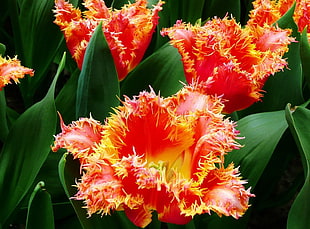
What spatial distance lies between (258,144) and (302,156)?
11 cm

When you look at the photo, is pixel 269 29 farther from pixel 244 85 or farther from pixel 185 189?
pixel 185 189

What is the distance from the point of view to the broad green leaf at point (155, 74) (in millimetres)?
974

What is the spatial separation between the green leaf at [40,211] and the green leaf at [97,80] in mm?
168

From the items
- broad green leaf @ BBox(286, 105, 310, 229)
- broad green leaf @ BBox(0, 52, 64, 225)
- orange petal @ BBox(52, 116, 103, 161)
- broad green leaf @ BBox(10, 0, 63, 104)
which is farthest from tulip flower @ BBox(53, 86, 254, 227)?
broad green leaf @ BBox(10, 0, 63, 104)

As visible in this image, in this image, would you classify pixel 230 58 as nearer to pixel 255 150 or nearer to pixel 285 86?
pixel 255 150

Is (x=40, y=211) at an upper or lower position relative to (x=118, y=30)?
lower

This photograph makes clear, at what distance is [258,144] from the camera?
84 centimetres

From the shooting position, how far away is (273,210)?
134 centimetres

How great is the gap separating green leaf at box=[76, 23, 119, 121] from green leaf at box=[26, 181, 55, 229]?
0.17 m

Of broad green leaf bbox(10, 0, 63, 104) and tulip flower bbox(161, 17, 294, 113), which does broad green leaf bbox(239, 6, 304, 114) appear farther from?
broad green leaf bbox(10, 0, 63, 104)

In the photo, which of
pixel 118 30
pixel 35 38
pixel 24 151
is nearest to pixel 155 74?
pixel 118 30

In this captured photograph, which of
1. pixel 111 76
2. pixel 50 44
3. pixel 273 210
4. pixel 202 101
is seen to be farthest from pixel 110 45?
pixel 273 210

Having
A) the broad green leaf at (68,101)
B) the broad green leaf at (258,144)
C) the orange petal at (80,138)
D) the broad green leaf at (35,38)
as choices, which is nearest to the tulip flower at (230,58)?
the broad green leaf at (258,144)

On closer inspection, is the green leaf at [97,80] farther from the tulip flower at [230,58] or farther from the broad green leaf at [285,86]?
the broad green leaf at [285,86]
